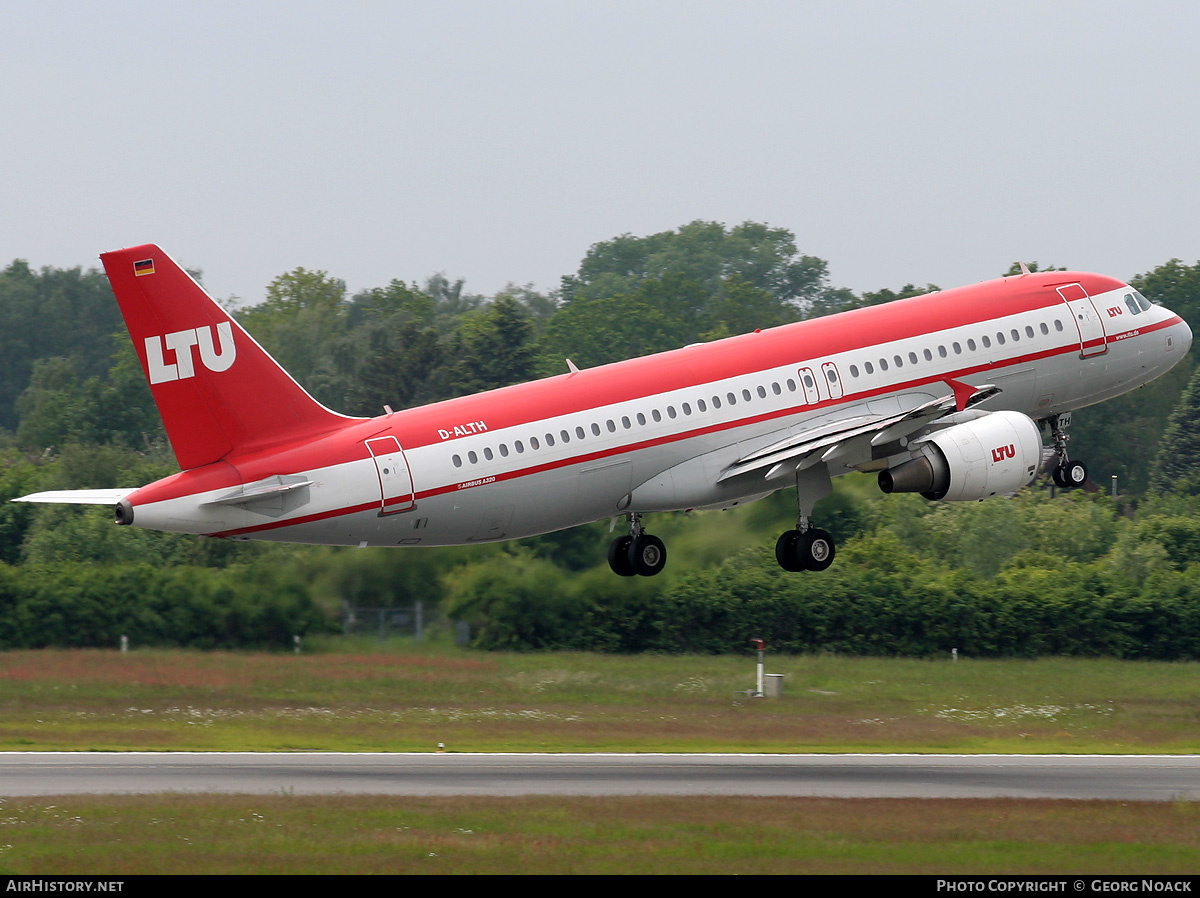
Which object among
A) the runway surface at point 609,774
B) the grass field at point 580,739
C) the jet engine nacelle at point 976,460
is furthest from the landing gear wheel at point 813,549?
the grass field at point 580,739

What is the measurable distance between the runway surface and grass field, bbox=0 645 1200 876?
1.79 m

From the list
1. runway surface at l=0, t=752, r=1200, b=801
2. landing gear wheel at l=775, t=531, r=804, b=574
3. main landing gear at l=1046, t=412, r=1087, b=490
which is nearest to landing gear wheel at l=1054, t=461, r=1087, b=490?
main landing gear at l=1046, t=412, r=1087, b=490

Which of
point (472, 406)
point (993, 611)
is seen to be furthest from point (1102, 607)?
point (472, 406)

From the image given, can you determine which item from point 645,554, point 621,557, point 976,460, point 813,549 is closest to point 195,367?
point 621,557

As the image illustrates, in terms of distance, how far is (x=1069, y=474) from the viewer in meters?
47.3

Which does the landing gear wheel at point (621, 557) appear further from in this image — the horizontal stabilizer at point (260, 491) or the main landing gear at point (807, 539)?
the horizontal stabilizer at point (260, 491)

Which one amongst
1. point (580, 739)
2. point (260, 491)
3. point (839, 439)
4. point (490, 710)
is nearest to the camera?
point (260, 491)

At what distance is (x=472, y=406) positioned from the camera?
1566 inches

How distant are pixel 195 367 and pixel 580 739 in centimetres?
1757

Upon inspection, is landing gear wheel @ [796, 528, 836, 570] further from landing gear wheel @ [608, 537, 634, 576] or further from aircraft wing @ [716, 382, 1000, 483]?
landing gear wheel @ [608, 537, 634, 576]

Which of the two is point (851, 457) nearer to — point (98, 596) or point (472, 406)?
point (472, 406)

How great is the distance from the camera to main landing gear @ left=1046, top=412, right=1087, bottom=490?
154 ft

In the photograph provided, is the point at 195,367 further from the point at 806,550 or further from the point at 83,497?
the point at 806,550
